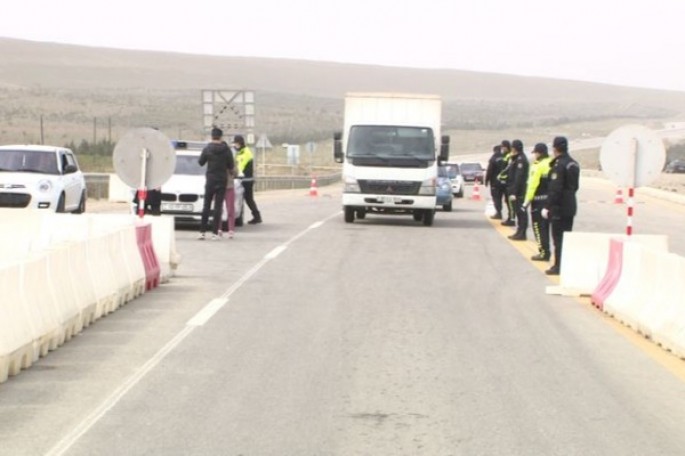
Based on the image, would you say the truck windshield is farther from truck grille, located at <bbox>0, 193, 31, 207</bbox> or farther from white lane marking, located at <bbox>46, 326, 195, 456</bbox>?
white lane marking, located at <bbox>46, 326, 195, 456</bbox>

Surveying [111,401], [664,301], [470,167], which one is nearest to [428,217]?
[664,301]

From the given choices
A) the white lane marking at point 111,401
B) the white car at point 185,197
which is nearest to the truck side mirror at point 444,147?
the white car at point 185,197

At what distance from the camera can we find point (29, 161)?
25656mm

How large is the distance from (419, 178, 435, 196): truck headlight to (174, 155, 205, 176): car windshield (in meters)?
4.97

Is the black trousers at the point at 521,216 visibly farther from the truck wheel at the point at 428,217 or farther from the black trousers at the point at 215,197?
the black trousers at the point at 215,197

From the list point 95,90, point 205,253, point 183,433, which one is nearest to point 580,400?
point 183,433

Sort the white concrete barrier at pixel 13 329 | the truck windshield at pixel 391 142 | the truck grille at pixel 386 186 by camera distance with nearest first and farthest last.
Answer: the white concrete barrier at pixel 13 329, the truck grille at pixel 386 186, the truck windshield at pixel 391 142

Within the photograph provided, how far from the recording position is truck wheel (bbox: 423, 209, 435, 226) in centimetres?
2767

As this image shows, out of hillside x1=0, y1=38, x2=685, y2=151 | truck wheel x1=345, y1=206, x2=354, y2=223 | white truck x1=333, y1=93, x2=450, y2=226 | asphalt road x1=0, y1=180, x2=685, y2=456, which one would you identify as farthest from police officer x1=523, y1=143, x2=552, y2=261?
hillside x1=0, y1=38, x2=685, y2=151

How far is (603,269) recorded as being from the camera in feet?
47.9

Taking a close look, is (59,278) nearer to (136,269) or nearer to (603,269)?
(136,269)

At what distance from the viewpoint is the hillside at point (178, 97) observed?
368 ft

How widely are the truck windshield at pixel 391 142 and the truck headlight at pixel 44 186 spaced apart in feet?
21.4

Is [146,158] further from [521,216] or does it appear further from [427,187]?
[427,187]
